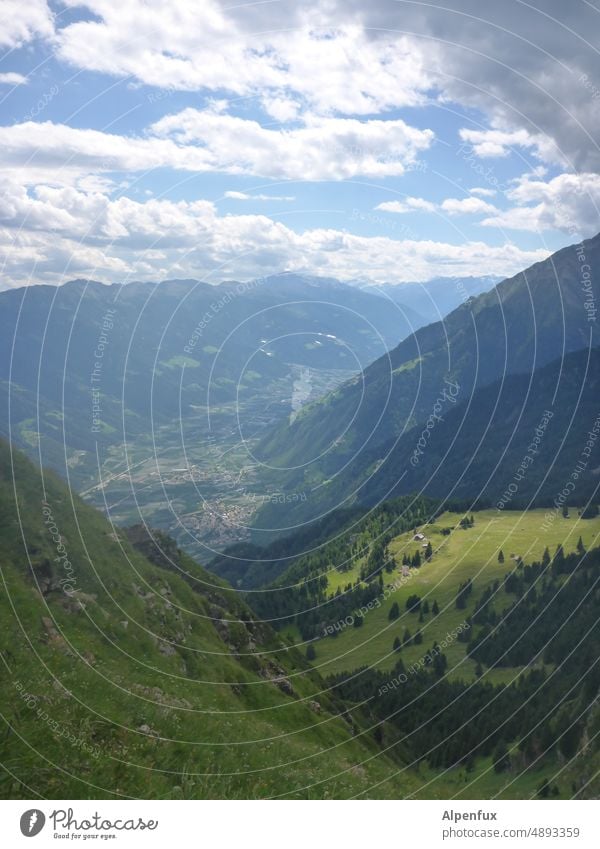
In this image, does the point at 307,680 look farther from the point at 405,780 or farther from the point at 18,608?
the point at 18,608

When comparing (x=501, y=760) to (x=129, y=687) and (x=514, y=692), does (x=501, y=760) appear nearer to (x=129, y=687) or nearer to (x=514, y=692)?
(x=514, y=692)

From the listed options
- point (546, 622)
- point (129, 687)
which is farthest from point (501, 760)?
point (546, 622)

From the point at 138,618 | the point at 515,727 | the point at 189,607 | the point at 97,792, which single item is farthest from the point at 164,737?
the point at 515,727
